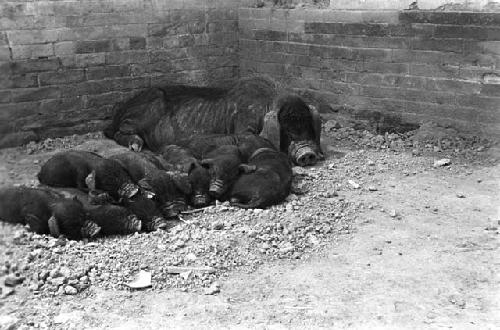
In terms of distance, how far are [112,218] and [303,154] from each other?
2.37m

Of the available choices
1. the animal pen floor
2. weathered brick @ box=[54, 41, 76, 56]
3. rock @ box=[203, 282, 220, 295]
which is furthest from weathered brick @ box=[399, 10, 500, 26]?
rock @ box=[203, 282, 220, 295]

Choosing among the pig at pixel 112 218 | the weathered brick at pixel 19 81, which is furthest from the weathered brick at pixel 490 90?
the weathered brick at pixel 19 81

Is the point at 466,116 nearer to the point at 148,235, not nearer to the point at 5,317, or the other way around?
the point at 148,235

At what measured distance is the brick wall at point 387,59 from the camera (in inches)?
239

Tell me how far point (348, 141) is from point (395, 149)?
65 centimetres

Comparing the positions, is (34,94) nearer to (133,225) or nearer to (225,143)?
(225,143)

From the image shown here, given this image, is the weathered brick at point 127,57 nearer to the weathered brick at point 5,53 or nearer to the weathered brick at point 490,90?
the weathered brick at point 5,53

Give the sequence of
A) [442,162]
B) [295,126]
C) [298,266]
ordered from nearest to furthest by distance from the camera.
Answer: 1. [298,266]
2. [442,162]
3. [295,126]

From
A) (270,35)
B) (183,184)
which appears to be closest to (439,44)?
(270,35)

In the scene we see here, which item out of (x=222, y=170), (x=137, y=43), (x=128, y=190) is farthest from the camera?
(x=137, y=43)

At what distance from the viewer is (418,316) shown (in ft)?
10.4

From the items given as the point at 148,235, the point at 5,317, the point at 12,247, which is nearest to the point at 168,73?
the point at 148,235

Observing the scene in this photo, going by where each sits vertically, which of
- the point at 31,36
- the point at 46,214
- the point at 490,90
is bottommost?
the point at 46,214

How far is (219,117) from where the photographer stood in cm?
676
